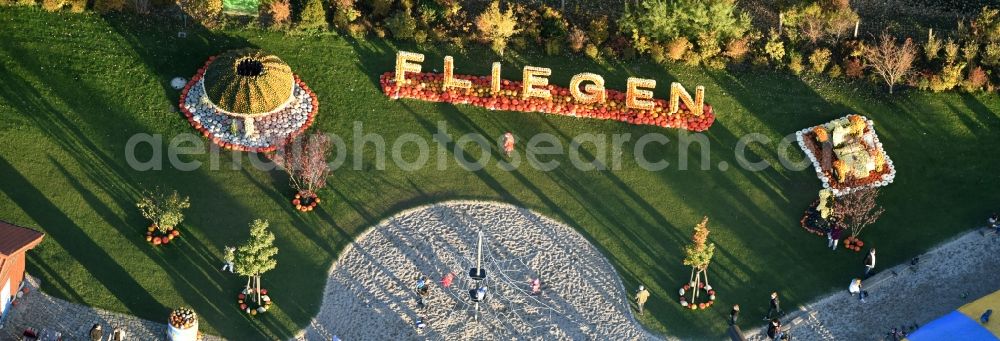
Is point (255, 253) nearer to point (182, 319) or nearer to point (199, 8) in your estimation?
point (182, 319)

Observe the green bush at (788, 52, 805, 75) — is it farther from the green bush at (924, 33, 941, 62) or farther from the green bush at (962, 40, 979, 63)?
→ the green bush at (962, 40, 979, 63)

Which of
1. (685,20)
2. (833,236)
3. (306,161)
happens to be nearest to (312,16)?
(306,161)

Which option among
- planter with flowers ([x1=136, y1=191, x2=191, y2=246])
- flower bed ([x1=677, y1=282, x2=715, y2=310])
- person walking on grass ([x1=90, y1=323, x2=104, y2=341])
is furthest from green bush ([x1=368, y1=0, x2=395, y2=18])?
person walking on grass ([x1=90, y1=323, x2=104, y2=341])

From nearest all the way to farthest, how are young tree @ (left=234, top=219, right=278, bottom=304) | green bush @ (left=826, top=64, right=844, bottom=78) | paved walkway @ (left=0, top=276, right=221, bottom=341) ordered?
1. young tree @ (left=234, top=219, right=278, bottom=304)
2. paved walkway @ (left=0, top=276, right=221, bottom=341)
3. green bush @ (left=826, top=64, right=844, bottom=78)

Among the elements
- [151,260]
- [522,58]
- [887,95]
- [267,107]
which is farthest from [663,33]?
[151,260]

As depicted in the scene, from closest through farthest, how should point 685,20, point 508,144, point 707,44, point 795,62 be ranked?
point 508,144 → point 685,20 → point 707,44 → point 795,62

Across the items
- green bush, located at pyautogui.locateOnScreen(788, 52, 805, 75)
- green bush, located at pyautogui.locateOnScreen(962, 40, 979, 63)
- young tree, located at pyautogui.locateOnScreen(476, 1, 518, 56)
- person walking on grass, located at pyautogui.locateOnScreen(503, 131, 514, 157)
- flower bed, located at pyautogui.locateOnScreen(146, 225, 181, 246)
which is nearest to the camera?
flower bed, located at pyautogui.locateOnScreen(146, 225, 181, 246)
